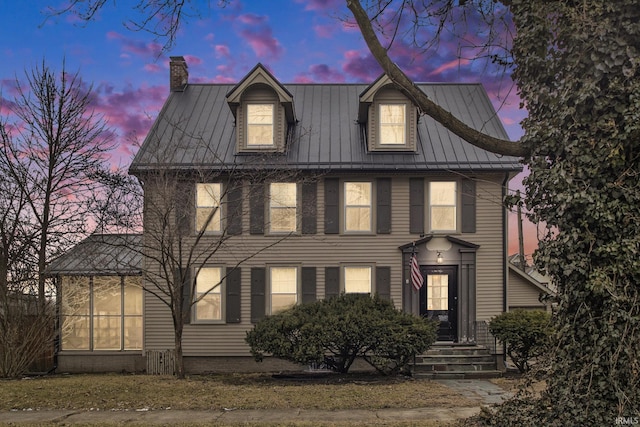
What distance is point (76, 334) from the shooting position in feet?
58.5

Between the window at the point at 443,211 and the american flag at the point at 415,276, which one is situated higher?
the window at the point at 443,211

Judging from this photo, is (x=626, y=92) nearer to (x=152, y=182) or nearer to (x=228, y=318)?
(x=152, y=182)

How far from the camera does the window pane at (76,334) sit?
1773 centimetres

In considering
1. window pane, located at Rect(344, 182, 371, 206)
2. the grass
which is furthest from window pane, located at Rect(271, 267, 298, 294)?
the grass

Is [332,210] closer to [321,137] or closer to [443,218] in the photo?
[321,137]

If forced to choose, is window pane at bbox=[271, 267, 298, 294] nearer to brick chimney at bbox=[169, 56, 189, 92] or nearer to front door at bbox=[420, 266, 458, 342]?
front door at bbox=[420, 266, 458, 342]

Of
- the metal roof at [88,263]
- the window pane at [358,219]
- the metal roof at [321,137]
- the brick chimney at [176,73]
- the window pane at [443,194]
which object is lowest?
the metal roof at [88,263]

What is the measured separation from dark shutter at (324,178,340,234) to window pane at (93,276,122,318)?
6.74 m

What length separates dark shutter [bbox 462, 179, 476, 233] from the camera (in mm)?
17125

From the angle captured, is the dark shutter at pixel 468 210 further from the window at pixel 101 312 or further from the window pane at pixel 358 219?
the window at pixel 101 312

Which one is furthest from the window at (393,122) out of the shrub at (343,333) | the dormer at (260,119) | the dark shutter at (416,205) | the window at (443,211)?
the shrub at (343,333)

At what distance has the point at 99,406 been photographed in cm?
995

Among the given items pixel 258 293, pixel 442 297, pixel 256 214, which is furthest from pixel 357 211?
pixel 258 293

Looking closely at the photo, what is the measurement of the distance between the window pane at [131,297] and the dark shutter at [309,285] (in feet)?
16.8
